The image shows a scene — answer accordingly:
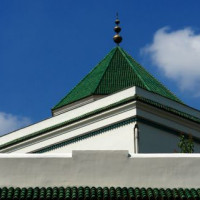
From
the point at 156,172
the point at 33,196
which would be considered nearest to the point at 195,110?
the point at 156,172

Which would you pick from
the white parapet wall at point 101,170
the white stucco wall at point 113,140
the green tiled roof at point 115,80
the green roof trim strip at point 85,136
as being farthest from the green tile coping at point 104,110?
the white parapet wall at point 101,170

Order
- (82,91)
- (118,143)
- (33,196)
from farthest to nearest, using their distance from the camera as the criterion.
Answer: (82,91) → (118,143) → (33,196)

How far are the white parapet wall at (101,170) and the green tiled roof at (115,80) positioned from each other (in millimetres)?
7608

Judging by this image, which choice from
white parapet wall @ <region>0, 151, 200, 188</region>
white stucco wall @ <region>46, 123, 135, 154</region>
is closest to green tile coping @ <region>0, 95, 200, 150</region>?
white stucco wall @ <region>46, 123, 135, 154</region>

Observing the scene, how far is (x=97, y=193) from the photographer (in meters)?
10.1

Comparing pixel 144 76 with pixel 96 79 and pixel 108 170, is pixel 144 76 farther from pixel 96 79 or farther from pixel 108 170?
pixel 108 170

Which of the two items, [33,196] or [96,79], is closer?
[33,196]

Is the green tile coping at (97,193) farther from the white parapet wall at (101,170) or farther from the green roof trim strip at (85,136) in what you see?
the green roof trim strip at (85,136)

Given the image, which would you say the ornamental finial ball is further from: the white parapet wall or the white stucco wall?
the white parapet wall

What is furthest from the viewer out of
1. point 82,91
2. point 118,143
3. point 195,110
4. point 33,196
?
point 82,91

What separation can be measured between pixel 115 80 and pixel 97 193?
361 inches

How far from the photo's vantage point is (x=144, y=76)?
19391 millimetres

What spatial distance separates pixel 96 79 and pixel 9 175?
9.13m

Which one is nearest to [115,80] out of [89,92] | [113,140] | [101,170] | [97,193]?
[89,92]
